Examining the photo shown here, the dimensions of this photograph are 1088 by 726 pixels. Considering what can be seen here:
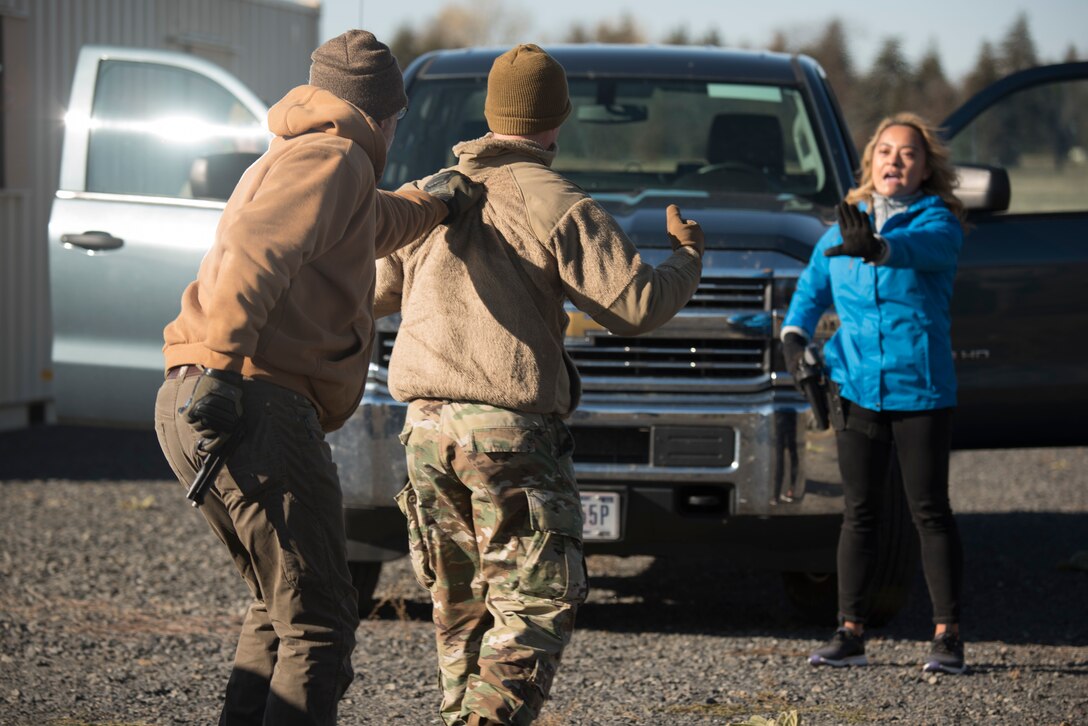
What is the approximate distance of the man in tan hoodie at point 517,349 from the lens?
11.4 ft

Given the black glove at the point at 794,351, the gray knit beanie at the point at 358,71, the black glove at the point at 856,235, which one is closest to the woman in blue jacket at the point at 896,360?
the black glove at the point at 794,351

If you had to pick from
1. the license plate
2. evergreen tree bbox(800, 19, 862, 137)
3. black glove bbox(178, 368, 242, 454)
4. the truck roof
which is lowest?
the license plate

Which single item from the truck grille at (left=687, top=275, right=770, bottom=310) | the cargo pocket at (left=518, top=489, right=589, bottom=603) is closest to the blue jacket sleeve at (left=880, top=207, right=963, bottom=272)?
the truck grille at (left=687, top=275, right=770, bottom=310)

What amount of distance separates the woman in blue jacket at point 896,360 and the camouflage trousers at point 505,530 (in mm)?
1593

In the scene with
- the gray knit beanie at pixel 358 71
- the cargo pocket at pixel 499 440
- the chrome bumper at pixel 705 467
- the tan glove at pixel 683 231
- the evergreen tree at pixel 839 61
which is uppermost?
the evergreen tree at pixel 839 61

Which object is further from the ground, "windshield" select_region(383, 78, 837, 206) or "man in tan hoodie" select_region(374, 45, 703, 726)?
"windshield" select_region(383, 78, 837, 206)

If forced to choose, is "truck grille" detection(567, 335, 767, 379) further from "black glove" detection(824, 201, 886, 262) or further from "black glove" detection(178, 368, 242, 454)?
"black glove" detection(178, 368, 242, 454)

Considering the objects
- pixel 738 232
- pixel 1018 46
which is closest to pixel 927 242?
pixel 738 232

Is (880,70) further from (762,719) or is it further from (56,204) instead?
(762,719)

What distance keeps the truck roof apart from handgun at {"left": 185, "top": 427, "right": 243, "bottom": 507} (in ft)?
11.7

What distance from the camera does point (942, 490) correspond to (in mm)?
4980

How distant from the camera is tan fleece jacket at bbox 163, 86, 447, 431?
306 centimetres

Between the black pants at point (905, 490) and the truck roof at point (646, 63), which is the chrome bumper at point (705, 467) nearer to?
the black pants at point (905, 490)

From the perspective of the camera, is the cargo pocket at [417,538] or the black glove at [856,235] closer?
the cargo pocket at [417,538]
